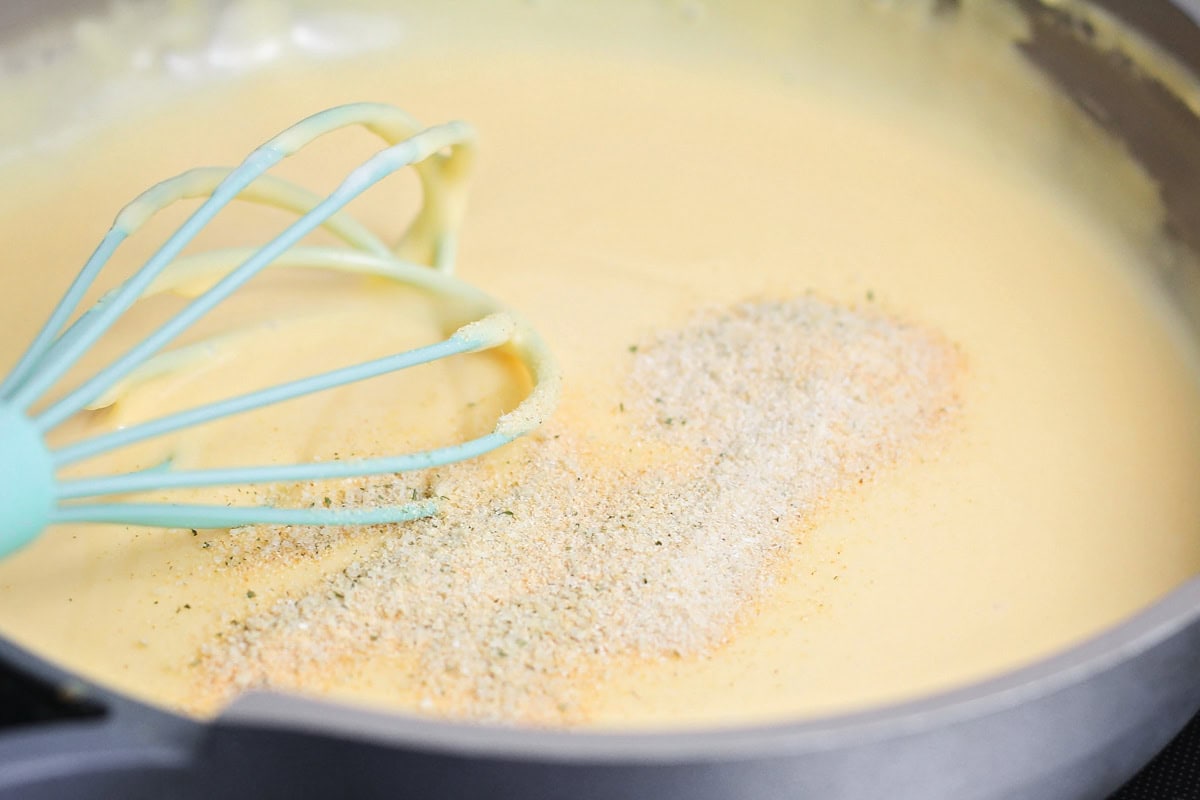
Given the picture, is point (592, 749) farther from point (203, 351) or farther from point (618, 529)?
point (203, 351)

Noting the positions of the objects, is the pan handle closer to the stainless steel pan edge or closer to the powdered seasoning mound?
the stainless steel pan edge

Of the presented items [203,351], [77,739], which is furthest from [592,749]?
[203,351]

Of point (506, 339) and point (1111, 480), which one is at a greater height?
point (1111, 480)

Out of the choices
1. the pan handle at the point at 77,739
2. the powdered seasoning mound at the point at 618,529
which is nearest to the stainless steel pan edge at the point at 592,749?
the pan handle at the point at 77,739

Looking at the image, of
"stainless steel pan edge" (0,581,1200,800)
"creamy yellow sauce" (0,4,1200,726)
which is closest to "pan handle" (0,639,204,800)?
"stainless steel pan edge" (0,581,1200,800)

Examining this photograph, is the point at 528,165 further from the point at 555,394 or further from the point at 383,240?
the point at 555,394

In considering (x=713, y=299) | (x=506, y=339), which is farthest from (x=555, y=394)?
(x=713, y=299)
